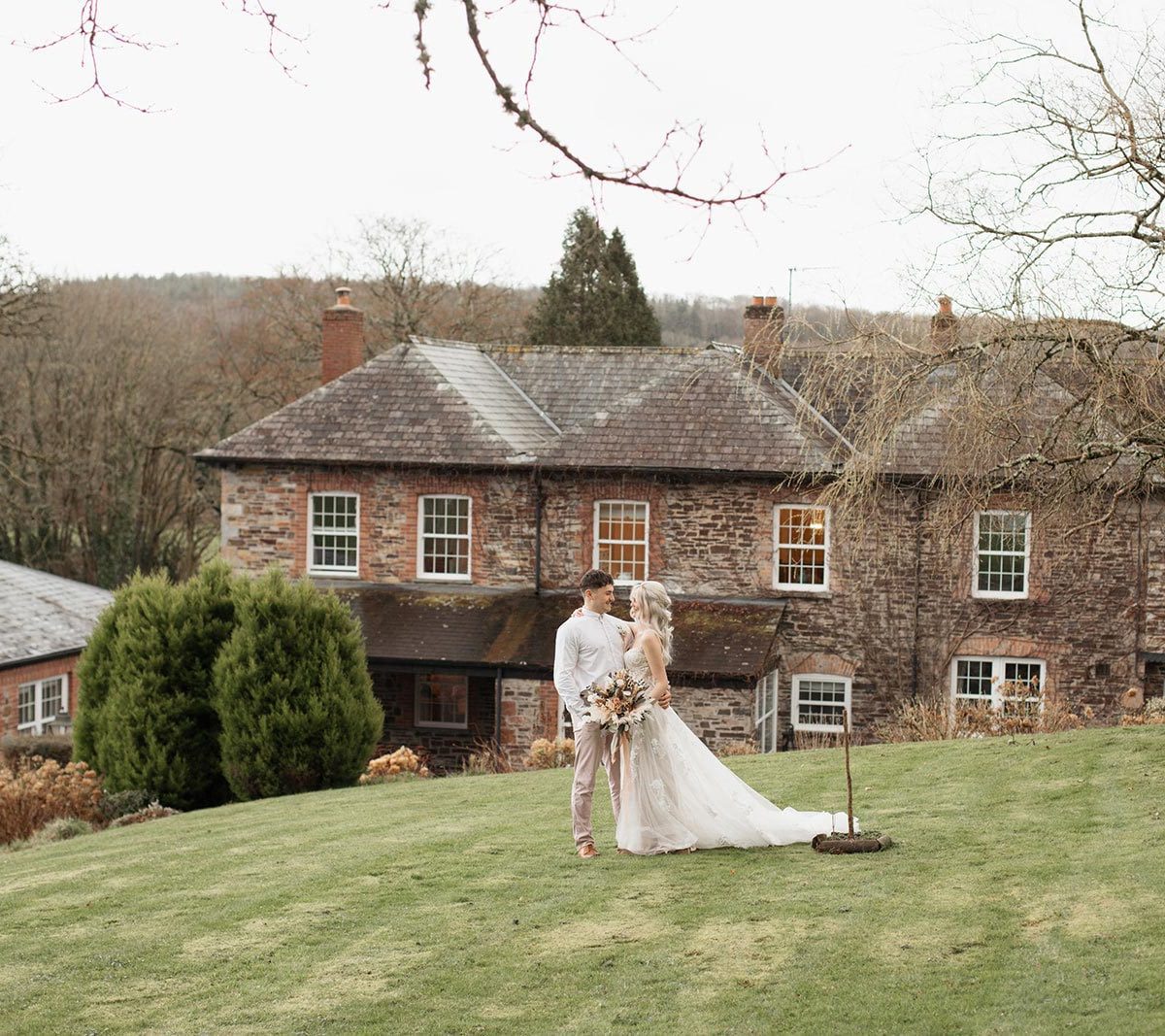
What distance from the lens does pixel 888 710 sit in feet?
90.8

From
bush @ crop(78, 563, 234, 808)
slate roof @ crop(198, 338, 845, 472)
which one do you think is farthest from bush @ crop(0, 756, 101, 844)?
slate roof @ crop(198, 338, 845, 472)

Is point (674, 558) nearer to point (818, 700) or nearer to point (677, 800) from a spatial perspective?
point (818, 700)

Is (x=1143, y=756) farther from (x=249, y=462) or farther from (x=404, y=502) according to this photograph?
(x=249, y=462)

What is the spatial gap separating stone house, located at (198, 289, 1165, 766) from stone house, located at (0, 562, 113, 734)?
4759 millimetres

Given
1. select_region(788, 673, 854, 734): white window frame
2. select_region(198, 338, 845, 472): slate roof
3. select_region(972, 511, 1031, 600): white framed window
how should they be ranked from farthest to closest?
select_region(198, 338, 845, 472): slate roof → select_region(788, 673, 854, 734): white window frame → select_region(972, 511, 1031, 600): white framed window

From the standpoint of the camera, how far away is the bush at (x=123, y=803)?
19375 millimetres

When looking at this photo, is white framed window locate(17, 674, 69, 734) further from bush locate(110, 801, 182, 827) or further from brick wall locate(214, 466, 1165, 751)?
bush locate(110, 801, 182, 827)

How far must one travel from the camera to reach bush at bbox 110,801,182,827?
18609 millimetres

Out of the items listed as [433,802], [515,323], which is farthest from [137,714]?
[515,323]

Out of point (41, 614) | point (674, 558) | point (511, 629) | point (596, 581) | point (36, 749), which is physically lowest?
point (36, 749)

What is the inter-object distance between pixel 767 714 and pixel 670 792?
55.8ft

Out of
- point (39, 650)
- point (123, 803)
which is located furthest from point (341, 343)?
point (123, 803)

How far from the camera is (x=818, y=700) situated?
28406 mm

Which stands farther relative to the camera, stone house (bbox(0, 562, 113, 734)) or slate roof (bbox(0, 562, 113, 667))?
slate roof (bbox(0, 562, 113, 667))
